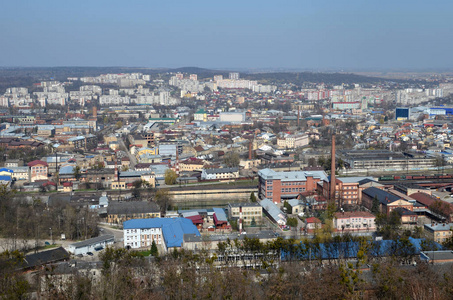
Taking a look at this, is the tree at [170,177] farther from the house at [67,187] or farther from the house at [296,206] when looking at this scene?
the house at [296,206]

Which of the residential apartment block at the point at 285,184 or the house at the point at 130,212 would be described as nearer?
the house at the point at 130,212

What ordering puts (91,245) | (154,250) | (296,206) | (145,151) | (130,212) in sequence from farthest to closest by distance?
(145,151) < (296,206) < (130,212) < (91,245) < (154,250)

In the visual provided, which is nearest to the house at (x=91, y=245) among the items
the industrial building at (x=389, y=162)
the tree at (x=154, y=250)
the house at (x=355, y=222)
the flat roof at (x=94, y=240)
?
the flat roof at (x=94, y=240)

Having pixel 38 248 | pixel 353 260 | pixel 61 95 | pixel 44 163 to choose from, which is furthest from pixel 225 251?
pixel 61 95

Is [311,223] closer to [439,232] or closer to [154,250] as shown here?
[439,232]

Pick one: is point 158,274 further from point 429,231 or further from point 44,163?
point 44,163

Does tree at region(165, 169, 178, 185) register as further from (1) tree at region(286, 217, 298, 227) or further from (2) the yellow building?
(1) tree at region(286, 217, 298, 227)

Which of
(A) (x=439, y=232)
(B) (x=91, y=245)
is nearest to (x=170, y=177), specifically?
(B) (x=91, y=245)
